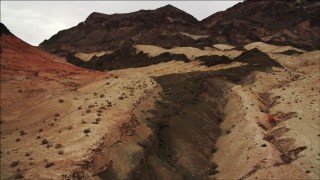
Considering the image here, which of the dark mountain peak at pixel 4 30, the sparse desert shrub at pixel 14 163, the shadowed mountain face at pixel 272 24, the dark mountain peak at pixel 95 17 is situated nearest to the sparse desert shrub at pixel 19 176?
the sparse desert shrub at pixel 14 163

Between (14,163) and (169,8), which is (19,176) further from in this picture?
(169,8)

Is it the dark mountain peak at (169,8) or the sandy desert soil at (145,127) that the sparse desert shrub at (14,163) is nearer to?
the sandy desert soil at (145,127)

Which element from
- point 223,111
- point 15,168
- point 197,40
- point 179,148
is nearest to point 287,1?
point 197,40

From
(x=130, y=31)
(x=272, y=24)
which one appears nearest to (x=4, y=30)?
(x=130, y=31)

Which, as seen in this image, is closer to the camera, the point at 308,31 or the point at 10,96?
the point at 10,96

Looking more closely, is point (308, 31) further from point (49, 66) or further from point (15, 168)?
point (15, 168)

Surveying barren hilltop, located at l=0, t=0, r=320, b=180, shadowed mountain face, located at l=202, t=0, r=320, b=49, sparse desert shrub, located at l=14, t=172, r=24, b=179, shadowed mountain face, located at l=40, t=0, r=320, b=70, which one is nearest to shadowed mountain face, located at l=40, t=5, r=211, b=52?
shadowed mountain face, located at l=40, t=0, r=320, b=70
